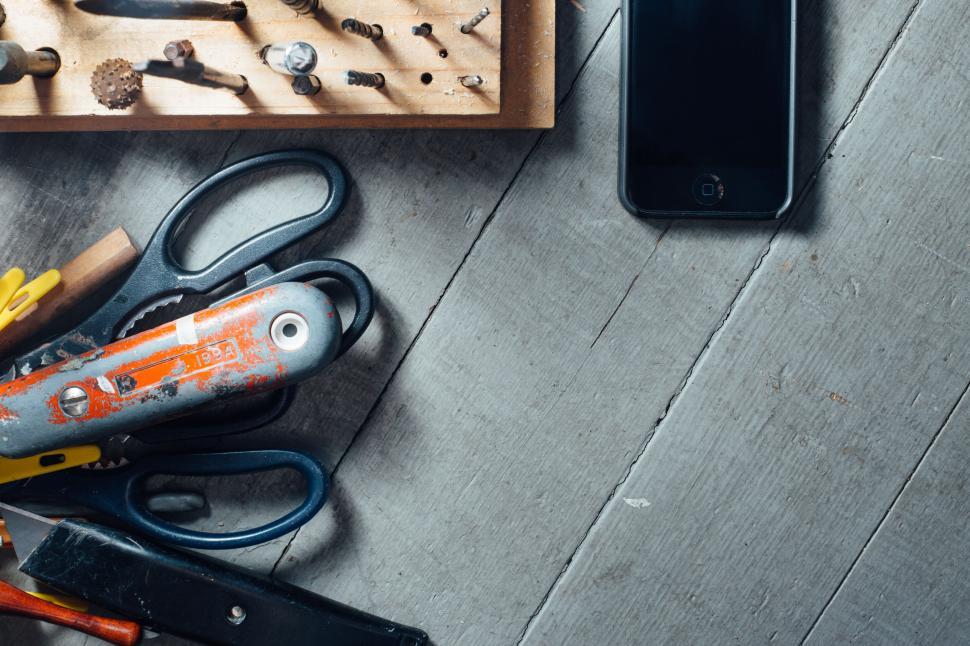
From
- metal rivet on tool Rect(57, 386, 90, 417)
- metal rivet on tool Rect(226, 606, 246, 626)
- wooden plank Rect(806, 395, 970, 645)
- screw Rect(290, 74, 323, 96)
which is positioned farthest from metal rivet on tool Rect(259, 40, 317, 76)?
wooden plank Rect(806, 395, 970, 645)

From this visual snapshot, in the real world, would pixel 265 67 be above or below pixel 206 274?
above

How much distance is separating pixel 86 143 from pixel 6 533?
0.85 feet

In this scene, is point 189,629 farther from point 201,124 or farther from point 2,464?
point 201,124

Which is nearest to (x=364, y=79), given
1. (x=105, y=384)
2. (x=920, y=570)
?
(x=105, y=384)

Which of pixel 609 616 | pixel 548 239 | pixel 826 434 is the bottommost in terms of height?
pixel 609 616

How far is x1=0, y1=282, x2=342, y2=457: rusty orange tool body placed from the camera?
19.6 inches

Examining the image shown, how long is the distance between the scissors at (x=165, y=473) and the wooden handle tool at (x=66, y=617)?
6cm

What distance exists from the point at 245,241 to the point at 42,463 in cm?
19

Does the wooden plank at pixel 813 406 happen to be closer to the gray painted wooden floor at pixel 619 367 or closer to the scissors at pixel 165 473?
the gray painted wooden floor at pixel 619 367

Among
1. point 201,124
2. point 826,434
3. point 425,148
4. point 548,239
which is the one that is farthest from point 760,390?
point 201,124

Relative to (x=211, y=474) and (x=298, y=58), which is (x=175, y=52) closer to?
(x=298, y=58)

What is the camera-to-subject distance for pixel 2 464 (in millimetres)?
526

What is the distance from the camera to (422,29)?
0.49 meters

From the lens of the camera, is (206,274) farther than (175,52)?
Yes
